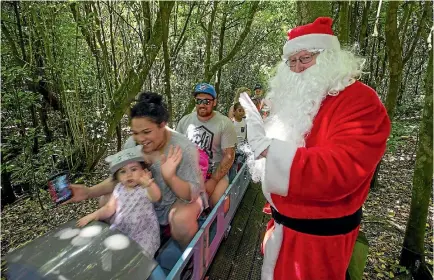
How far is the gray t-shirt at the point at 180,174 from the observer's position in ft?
7.48

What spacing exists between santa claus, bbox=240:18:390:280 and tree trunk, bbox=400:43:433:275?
49.8 inches

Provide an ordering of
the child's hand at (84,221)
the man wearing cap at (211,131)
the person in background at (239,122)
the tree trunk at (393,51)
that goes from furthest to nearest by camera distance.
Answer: the person in background at (239,122), the man wearing cap at (211,131), the tree trunk at (393,51), the child's hand at (84,221)

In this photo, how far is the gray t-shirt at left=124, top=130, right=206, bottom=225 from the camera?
228cm

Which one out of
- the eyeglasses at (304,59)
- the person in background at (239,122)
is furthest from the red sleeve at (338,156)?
the person in background at (239,122)

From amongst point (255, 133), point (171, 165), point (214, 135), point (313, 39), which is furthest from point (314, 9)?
point (214, 135)

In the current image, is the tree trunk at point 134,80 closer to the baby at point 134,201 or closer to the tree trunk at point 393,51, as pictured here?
the baby at point 134,201

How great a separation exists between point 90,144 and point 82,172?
1.85ft

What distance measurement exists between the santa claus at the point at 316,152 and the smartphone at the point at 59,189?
1.30 m

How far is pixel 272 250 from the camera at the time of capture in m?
1.70

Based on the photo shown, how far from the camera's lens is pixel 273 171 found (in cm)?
136

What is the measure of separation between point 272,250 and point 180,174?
91cm

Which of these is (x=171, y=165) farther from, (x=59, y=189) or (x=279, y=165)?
(x=279, y=165)

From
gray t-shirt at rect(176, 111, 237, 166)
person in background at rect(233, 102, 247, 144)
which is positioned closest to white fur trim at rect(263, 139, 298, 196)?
gray t-shirt at rect(176, 111, 237, 166)

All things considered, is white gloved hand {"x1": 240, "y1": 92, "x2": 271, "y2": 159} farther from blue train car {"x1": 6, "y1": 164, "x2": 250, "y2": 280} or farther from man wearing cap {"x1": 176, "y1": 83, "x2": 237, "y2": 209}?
man wearing cap {"x1": 176, "y1": 83, "x2": 237, "y2": 209}
